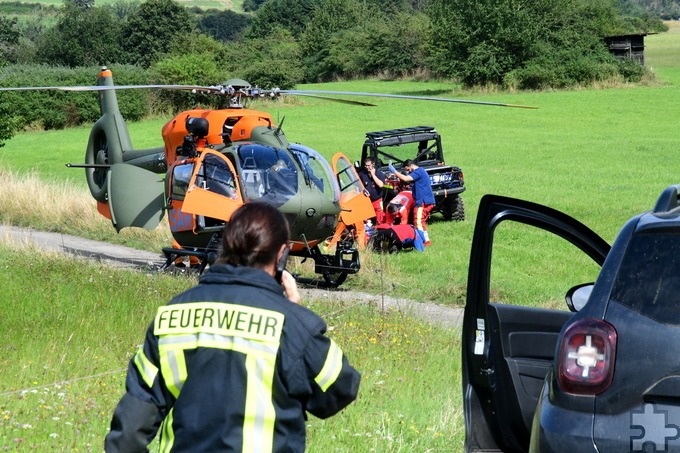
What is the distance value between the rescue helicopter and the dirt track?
635 millimetres

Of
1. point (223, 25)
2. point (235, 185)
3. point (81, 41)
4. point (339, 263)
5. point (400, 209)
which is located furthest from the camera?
point (223, 25)

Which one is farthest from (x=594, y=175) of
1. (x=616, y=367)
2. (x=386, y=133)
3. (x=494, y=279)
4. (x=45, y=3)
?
(x=45, y=3)

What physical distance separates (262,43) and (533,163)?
5053 cm

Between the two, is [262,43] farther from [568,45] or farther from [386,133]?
[386,133]

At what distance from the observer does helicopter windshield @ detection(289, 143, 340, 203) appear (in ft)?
47.4

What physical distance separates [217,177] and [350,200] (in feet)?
7.26

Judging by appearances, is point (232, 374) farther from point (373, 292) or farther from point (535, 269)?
point (535, 269)

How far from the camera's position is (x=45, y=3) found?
172m

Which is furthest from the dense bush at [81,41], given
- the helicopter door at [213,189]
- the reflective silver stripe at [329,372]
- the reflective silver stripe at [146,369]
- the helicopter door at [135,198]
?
the reflective silver stripe at [329,372]

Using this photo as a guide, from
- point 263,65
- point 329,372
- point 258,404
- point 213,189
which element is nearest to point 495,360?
point 329,372

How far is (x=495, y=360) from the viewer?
5227 millimetres

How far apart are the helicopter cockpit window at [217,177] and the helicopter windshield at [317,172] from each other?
37.8 inches

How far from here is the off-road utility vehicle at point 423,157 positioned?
69.9ft

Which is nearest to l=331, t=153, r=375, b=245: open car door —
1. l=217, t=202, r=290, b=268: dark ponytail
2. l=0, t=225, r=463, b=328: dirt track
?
l=0, t=225, r=463, b=328: dirt track
